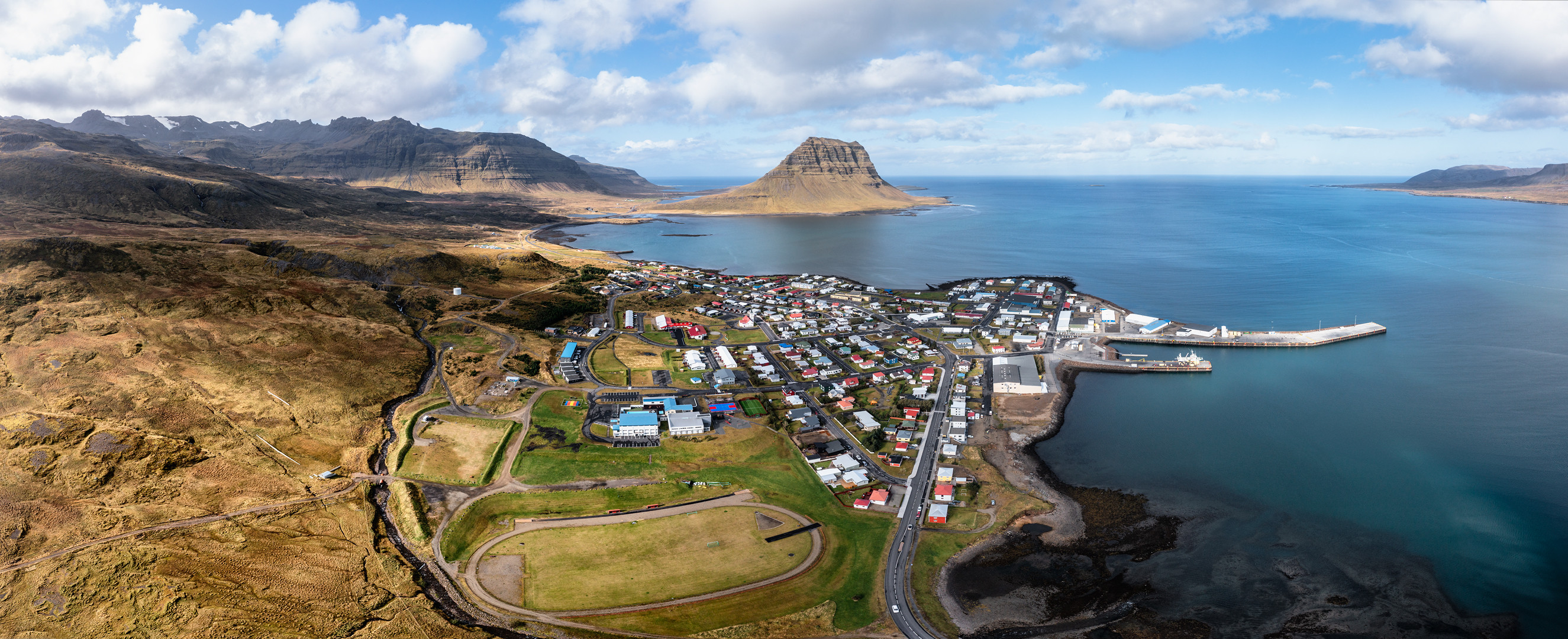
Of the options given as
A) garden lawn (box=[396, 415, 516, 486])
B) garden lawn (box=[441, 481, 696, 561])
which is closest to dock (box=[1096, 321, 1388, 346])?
garden lawn (box=[441, 481, 696, 561])

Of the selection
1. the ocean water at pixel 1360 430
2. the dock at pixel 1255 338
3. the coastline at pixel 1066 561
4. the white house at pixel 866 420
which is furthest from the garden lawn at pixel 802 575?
the dock at pixel 1255 338

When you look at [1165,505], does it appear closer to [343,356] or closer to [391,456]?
[391,456]

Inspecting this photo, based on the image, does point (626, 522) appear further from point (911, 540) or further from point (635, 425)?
point (911, 540)

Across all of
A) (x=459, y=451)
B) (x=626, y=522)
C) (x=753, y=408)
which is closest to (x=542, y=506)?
(x=626, y=522)

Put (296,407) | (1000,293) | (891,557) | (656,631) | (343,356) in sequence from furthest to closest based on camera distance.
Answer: (1000,293)
(343,356)
(296,407)
(891,557)
(656,631)

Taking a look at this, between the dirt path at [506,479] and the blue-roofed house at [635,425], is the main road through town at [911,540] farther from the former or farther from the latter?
the dirt path at [506,479]

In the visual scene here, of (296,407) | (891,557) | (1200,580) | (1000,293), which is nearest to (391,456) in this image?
(296,407)
